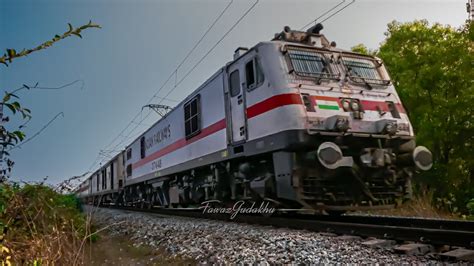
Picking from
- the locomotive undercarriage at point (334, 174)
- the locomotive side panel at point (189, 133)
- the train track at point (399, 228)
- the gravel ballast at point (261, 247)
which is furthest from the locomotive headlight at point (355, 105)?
the locomotive side panel at point (189, 133)

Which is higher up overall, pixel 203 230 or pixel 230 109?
pixel 230 109

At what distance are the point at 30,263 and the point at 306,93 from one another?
508 centimetres

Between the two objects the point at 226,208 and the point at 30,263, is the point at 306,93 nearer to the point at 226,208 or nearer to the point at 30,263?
the point at 226,208

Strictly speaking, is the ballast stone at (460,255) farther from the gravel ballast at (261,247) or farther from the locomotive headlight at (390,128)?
the locomotive headlight at (390,128)

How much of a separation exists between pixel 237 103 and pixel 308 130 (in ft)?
6.65

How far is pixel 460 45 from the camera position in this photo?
1936 cm

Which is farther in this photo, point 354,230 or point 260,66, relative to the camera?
point 260,66

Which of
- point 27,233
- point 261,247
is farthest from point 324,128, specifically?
point 27,233

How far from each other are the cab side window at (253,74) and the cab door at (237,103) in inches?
6.7

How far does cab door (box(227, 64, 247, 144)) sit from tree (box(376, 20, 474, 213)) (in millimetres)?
12162

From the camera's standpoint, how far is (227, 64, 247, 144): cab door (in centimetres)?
793

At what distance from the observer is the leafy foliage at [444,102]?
18.5 m

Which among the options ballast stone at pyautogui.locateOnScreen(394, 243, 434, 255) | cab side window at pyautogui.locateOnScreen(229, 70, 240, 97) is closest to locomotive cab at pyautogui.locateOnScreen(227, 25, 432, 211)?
cab side window at pyautogui.locateOnScreen(229, 70, 240, 97)

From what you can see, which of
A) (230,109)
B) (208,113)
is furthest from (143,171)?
(230,109)
